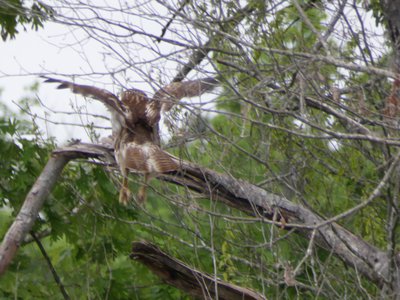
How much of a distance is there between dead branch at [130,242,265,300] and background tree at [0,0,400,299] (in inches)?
1.8

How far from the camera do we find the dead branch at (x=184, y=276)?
255 inches

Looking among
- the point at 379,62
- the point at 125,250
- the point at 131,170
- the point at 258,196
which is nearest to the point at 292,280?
the point at 258,196

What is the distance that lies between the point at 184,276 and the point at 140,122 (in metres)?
1.16

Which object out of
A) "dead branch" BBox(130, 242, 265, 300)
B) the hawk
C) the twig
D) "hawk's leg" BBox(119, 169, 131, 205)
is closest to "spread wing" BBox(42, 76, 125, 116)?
the hawk

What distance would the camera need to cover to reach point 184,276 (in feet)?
22.0

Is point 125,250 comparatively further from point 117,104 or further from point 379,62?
point 379,62

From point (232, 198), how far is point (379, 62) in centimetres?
140

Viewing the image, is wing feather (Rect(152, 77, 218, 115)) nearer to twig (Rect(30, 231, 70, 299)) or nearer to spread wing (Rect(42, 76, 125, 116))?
spread wing (Rect(42, 76, 125, 116))

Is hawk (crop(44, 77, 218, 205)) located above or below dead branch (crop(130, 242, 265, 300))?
above

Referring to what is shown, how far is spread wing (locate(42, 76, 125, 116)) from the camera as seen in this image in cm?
630

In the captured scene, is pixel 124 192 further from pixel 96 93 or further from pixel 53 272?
pixel 53 272

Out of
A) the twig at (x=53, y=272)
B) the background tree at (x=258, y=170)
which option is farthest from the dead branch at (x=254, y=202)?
the twig at (x=53, y=272)

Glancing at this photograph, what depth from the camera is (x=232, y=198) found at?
6.53 meters

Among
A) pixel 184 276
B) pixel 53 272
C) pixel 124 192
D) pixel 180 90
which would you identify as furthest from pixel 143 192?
pixel 53 272
